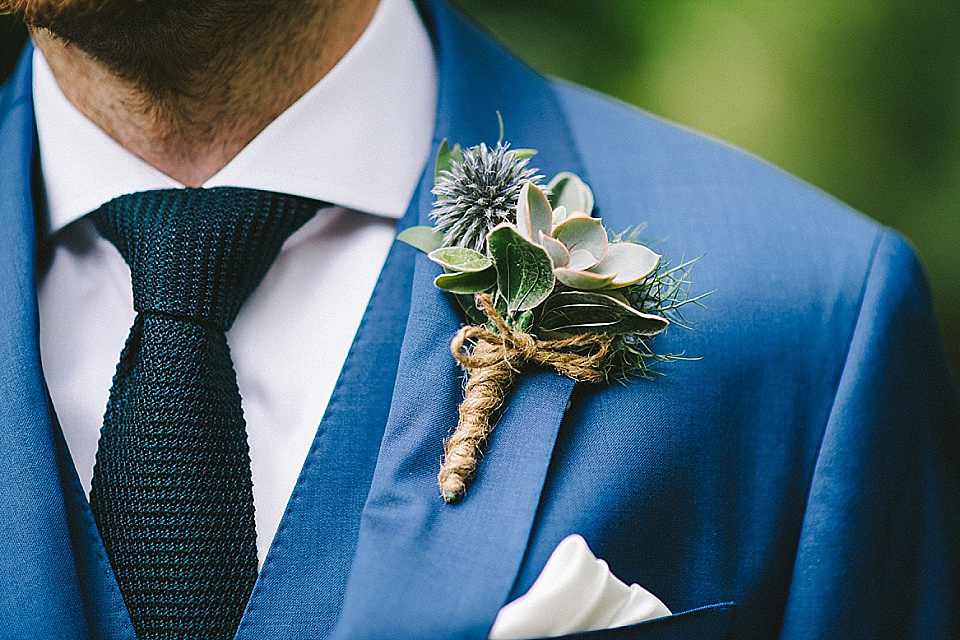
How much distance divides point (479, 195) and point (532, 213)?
6cm

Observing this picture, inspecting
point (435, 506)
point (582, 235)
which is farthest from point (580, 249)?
point (435, 506)

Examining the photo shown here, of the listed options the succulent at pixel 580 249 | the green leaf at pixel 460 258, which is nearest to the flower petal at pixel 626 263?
the succulent at pixel 580 249

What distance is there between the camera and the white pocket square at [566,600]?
818 mm

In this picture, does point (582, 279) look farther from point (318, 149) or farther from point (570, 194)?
point (318, 149)

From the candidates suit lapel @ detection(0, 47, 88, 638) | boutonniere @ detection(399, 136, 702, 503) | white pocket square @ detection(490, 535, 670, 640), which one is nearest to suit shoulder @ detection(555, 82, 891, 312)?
boutonniere @ detection(399, 136, 702, 503)

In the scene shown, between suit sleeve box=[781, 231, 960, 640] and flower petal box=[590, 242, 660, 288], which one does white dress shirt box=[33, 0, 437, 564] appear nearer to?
flower petal box=[590, 242, 660, 288]

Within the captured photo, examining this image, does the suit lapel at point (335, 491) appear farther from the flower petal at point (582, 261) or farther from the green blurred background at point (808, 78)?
the green blurred background at point (808, 78)

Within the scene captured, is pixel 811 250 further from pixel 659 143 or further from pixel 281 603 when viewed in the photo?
pixel 281 603

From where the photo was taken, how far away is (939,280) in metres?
2.53

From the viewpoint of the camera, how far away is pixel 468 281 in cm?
90

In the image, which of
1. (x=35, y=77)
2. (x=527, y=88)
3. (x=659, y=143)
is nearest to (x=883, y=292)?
(x=659, y=143)

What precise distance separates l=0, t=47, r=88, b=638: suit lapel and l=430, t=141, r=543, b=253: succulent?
1.38 feet

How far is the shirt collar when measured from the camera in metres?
1.07

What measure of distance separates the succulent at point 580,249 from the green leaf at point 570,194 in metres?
0.11
